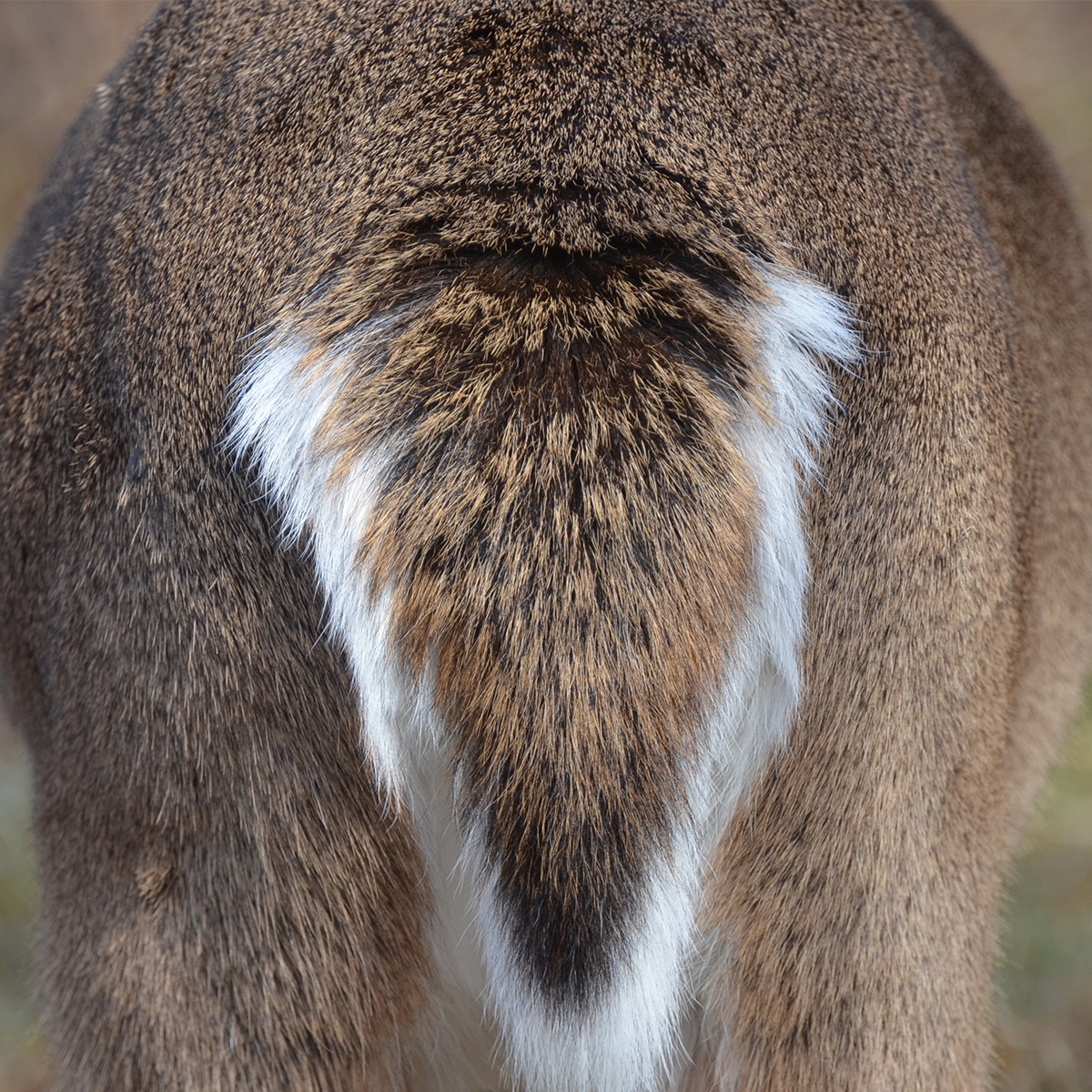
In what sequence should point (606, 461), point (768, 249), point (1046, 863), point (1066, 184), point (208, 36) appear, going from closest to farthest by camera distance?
1. point (606, 461)
2. point (768, 249)
3. point (208, 36)
4. point (1066, 184)
5. point (1046, 863)

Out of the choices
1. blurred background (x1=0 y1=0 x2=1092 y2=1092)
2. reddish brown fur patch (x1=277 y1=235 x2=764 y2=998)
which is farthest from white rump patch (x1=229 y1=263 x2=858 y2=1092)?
blurred background (x1=0 y1=0 x2=1092 y2=1092)

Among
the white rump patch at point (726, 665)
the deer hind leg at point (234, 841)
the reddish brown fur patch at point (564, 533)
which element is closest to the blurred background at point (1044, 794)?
the deer hind leg at point (234, 841)

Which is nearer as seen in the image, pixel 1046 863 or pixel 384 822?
pixel 384 822

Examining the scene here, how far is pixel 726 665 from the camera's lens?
4.93 feet

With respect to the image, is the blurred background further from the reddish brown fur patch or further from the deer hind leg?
the reddish brown fur patch

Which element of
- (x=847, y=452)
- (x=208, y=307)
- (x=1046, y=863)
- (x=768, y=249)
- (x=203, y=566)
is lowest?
(x=1046, y=863)

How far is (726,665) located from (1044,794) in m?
1.96

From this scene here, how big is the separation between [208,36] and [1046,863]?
3.22 meters

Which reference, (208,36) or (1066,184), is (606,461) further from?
(1066,184)

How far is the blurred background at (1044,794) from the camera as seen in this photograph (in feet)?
10.6

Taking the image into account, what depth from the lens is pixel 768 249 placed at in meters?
1.54

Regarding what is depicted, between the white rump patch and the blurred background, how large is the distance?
0.91 m

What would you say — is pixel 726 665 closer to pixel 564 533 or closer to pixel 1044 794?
pixel 564 533

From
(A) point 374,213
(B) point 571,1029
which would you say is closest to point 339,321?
(A) point 374,213
